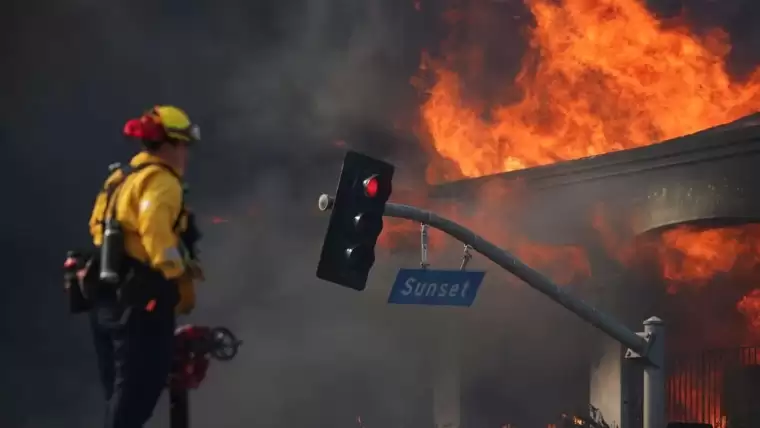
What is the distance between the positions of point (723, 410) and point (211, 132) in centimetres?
919

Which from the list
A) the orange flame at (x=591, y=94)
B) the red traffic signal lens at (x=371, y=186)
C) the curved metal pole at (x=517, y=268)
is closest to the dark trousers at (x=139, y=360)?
the red traffic signal lens at (x=371, y=186)

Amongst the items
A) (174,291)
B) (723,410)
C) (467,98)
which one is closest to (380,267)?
(467,98)

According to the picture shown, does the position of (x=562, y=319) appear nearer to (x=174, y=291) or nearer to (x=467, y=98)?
(x=467, y=98)

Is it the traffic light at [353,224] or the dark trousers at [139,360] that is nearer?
the dark trousers at [139,360]

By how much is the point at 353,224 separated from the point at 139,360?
266 centimetres

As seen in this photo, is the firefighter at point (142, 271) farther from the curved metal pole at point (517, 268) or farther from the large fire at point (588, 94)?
the large fire at point (588, 94)

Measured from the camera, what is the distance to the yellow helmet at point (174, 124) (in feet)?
14.9

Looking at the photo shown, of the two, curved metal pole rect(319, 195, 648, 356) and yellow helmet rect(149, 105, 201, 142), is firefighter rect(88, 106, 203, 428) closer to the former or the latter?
yellow helmet rect(149, 105, 201, 142)

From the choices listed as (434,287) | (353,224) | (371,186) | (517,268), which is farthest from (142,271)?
(517,268)

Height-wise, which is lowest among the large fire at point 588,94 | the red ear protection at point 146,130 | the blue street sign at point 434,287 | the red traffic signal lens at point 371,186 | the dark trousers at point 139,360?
the dark trousers at point 139,360

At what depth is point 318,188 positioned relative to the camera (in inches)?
693

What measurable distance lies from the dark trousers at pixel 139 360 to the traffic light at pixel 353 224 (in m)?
2.34

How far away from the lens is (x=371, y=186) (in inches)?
267

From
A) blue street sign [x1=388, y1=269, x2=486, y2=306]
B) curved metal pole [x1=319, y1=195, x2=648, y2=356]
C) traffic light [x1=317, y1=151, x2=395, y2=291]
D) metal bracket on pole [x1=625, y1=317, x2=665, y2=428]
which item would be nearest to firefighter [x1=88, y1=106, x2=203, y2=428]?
traffic light [x1=317, y1=151, x2=395, y2=291]
